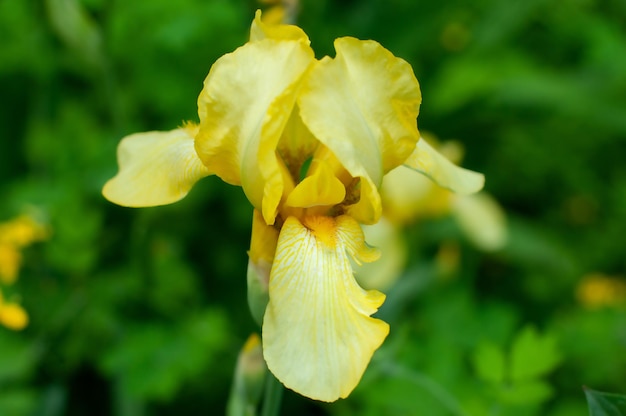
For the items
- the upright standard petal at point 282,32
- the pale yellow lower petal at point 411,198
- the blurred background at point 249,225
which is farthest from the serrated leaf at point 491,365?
the pale yellow lower petal at point 411,198

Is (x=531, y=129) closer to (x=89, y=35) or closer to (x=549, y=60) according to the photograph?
(x=549, y=60)

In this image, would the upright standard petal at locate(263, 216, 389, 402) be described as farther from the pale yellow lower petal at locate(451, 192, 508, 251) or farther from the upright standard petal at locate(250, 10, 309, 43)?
the pale yellow lower petal at locate(451, 192, 508, 251)

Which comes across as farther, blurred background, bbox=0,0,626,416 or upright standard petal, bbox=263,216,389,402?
blurred background, bbox=0,0,626,416

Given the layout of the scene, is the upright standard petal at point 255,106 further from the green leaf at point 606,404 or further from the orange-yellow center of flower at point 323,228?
the green leaf at point 606,404

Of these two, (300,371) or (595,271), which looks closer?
(300,371)

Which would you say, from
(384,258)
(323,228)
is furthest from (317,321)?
(384,258)

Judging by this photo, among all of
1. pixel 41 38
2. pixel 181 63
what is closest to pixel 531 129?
pixel 181 63

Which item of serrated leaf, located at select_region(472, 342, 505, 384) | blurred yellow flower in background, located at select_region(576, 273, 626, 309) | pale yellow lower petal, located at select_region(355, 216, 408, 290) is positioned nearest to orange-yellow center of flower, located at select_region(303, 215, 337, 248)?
serrated leaf, located at select_region(472, 342, 505, 384)
